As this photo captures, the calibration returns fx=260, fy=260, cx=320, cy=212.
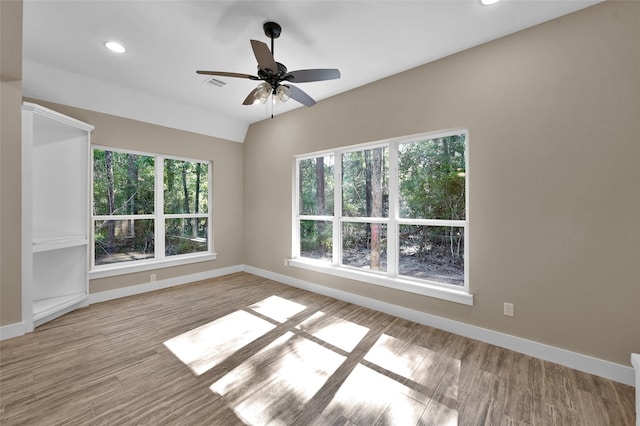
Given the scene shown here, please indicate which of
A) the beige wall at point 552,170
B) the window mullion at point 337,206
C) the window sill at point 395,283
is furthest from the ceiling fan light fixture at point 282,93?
the window sill at point 395,283

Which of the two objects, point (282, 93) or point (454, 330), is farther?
point (454, 330)

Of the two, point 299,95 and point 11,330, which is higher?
point 299,95

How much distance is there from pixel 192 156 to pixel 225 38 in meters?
2.56

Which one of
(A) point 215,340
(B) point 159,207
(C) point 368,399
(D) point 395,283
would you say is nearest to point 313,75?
(D) point 395,283

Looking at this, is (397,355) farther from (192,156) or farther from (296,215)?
(192,156)

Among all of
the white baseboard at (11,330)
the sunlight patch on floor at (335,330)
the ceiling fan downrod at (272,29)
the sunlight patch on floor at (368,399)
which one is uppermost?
the ceiling fan downrod at (272,29)

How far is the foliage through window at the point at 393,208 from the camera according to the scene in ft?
9.61

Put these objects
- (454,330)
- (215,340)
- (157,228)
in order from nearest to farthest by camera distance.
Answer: (215,340) → (454,330) → (157,228)

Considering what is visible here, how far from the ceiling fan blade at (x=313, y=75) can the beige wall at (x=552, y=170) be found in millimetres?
1216

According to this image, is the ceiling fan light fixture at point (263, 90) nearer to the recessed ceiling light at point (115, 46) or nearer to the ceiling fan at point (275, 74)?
the ceiling fan at point (275, 74)

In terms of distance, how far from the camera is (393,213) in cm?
335

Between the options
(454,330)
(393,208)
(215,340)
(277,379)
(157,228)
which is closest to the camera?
(277,379)

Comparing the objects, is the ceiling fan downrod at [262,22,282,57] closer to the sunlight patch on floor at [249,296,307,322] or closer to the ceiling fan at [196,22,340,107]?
the ceiling fan at [196,22,340,107]

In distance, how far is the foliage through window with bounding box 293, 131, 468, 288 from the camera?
293 cm
